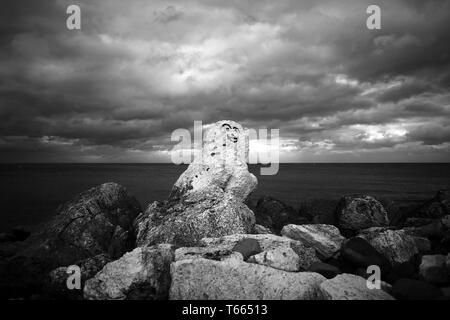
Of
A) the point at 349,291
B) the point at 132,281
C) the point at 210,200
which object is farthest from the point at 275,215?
the point at 132,281

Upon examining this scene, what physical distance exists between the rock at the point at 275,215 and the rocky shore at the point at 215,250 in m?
1.07

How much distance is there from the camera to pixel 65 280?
29.1 feet

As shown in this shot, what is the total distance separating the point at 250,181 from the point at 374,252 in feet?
22.9

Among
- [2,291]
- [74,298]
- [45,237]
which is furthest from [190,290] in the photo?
[45,237]

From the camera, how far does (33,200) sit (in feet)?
141

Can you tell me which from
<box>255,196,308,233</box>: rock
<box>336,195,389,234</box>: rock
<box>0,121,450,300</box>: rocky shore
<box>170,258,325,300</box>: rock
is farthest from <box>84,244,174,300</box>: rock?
<box>336,195,389,234</box>: rock

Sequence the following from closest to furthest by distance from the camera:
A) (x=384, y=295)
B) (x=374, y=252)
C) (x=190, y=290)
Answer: (x=384, y=295)
(x=190, y=290)
(x=374, y=252)

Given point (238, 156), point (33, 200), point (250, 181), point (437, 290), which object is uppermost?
point (238, 156)

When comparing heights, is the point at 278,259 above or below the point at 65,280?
above

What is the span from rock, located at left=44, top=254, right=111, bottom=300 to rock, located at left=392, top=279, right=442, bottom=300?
8.61 m

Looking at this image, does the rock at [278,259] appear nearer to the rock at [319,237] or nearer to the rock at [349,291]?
the rock at [349,291]

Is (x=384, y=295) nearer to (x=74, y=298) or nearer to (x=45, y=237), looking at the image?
(x=74, y=298)

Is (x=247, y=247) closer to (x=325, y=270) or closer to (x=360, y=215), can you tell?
(x=325, y=270)

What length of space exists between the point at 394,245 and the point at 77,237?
1282cm
